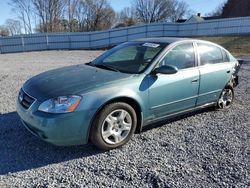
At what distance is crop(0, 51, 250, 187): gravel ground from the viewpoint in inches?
107

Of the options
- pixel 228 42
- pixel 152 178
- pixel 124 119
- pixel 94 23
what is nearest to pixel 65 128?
pixel 124 119

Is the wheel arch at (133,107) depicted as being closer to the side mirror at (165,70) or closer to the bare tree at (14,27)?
the side mirror at (165,70)

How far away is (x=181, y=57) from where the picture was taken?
4105 mm

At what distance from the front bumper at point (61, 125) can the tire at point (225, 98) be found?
3083 millimetres

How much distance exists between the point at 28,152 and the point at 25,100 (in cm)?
71

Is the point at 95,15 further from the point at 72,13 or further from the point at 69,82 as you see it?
the point at 69,82

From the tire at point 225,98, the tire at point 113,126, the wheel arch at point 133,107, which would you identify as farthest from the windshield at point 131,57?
the tire at point 225,98

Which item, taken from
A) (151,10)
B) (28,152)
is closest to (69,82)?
(28,152)

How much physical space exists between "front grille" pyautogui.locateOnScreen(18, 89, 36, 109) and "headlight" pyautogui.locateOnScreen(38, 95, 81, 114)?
0.81ft

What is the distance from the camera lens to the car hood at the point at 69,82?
123 inches

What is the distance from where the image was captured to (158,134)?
12.7ft

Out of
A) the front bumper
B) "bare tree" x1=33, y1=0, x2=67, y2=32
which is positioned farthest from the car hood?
"bare tree" x1=33, y1=0, x2=67, y2=32

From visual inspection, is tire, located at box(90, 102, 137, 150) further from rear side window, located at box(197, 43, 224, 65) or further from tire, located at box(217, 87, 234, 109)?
tire, located at box(217, 87, 234, 109)

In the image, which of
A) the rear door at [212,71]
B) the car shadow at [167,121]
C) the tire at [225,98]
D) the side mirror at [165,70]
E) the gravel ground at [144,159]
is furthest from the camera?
the tire at [225,98]
